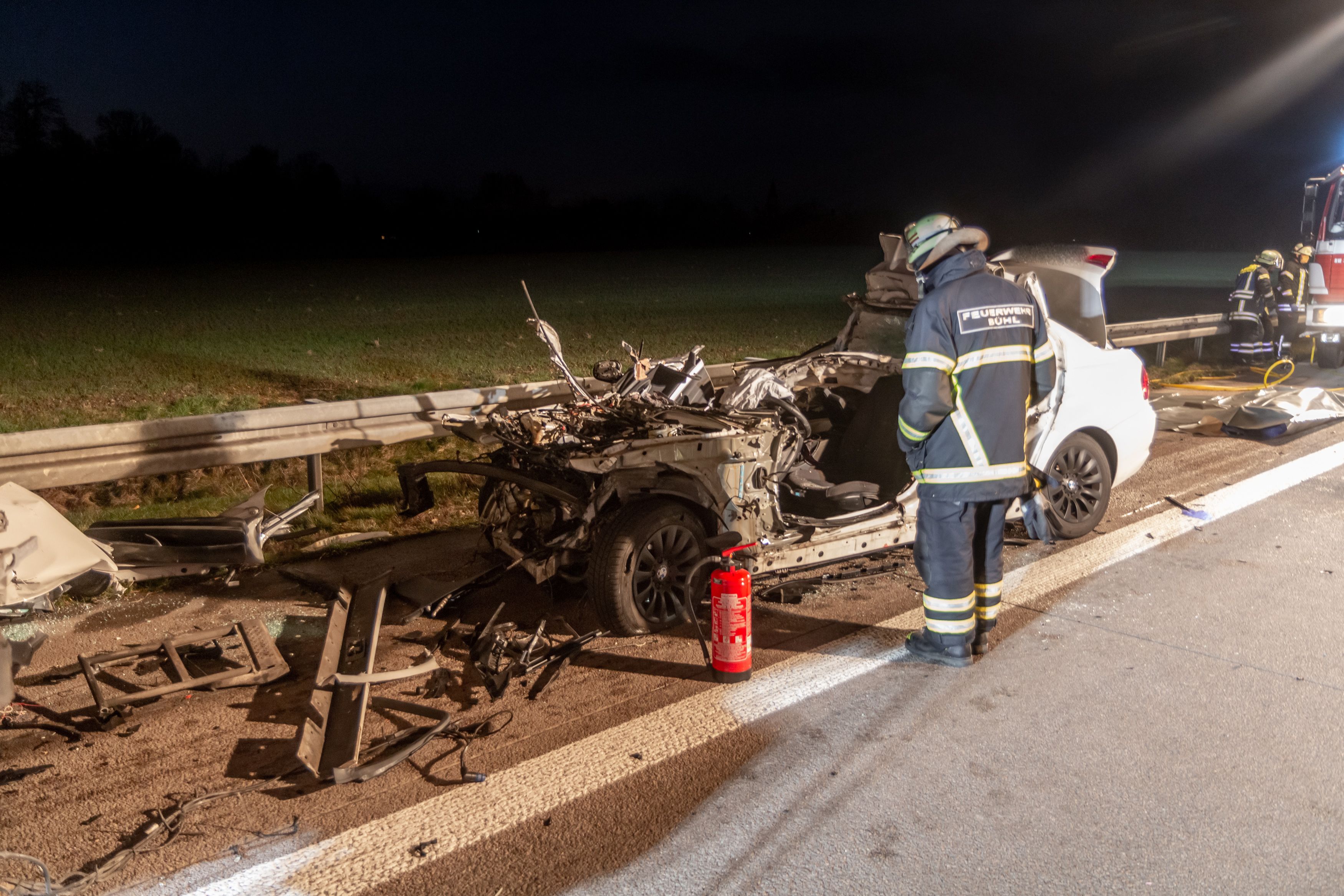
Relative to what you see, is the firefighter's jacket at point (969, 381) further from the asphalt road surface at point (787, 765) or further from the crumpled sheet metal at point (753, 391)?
the crumpled sheet metal at point (753, 391)

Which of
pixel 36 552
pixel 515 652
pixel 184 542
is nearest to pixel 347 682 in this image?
pixel 515 652

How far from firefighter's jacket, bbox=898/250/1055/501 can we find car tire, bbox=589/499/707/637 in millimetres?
1185

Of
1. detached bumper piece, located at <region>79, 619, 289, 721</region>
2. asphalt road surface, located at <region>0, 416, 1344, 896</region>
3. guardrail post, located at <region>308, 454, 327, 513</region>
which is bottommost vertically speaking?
asphalt road surface, located at <region>0, 416, 1344, 896</region>

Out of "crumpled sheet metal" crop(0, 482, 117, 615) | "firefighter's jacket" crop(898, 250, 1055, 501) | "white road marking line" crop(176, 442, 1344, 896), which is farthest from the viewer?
"firefighter's jacket" crop(898, 250, 1055, 501)

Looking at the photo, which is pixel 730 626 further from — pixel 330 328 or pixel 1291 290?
pixel 1291 290

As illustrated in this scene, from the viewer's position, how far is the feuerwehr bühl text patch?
4.41 meters

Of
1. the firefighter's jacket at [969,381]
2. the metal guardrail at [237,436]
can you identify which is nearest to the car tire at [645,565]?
the metal guardrail at [237,436]

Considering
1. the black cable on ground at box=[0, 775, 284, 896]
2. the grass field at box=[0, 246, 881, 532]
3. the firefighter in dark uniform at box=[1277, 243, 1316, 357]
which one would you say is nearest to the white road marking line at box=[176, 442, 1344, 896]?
the black cable on ground at box=[0, 775, 284, 896]

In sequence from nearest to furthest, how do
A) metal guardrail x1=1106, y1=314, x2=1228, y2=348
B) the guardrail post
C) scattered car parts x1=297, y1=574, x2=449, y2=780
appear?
scattered car parts x1=297, y1=574, x2=449, y2=780 < the guardrail post < metal guardrail x1=1106, y1=314, x2=1228, y2=348

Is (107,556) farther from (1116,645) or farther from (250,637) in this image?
(1116,645)

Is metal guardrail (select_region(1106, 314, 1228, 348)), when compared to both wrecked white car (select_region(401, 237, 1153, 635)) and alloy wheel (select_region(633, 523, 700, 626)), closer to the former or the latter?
wrecked white car (select_region(401, 237, 1153, 635))

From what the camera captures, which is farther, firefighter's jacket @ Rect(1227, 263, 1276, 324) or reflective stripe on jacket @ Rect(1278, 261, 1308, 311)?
reflective stripe on jacket @ Rect(1278, 261, 1308, 311)

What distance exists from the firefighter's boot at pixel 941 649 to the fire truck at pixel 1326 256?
13.0 meters

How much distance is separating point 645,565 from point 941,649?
1427 millimetres
